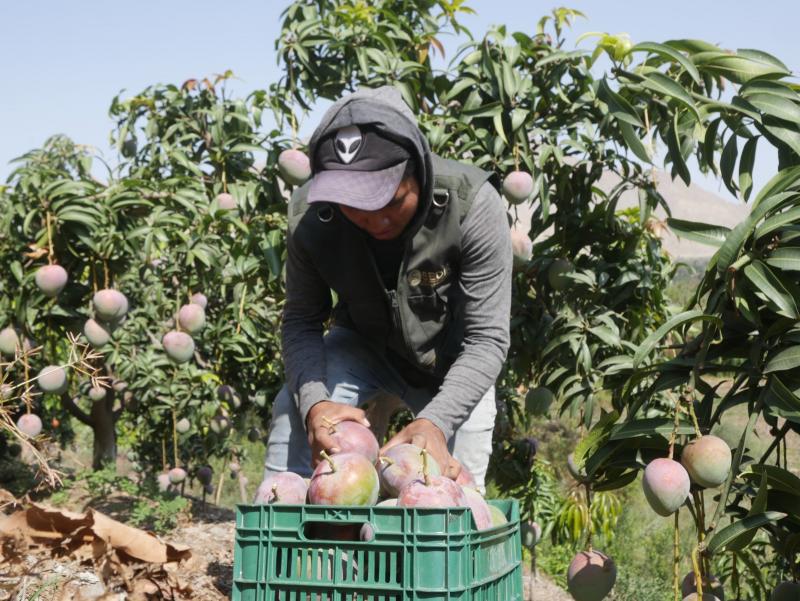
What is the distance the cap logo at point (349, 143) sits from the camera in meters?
2.01

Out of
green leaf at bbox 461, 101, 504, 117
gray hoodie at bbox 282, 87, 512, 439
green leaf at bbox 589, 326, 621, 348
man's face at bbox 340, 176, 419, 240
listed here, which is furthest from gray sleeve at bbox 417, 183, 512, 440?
green leaf at bbox 461, 101, 504, 117

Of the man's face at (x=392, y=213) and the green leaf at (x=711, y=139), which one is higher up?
the green leaf at (x=711, y=139)

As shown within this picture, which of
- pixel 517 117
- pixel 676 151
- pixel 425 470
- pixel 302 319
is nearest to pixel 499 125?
pixel 517 117

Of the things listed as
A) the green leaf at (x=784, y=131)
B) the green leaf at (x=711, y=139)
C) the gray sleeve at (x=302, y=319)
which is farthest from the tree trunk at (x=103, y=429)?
the green leaf at (x=784, y=131)

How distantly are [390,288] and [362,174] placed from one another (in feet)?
1.52

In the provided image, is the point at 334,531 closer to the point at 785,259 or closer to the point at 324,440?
the point at 324,440

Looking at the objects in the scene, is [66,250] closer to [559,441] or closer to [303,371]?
[303,371]

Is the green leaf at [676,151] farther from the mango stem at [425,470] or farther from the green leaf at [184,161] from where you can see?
the green leaf at [184,161]

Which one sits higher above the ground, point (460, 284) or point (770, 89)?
point (770, 89)

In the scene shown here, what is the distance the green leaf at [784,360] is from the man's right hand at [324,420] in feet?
3.06

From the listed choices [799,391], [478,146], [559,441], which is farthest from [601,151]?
[559,441]

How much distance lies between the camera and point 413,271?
7.50 ft

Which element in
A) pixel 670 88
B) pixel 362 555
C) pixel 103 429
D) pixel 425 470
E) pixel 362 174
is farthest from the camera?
pixel 103 429

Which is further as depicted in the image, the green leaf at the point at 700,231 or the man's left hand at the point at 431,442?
the green leaf at the point at 700,231
